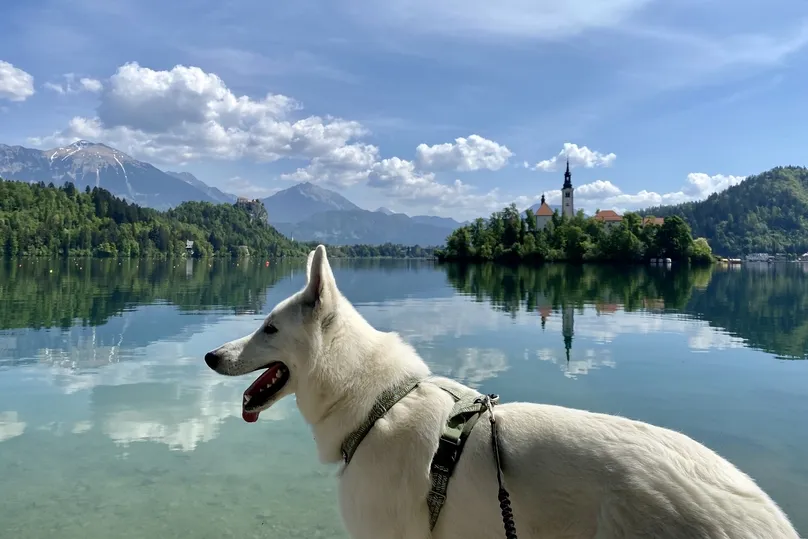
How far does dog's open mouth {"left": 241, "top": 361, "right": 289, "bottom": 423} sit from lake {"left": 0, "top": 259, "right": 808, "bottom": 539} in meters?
4.37

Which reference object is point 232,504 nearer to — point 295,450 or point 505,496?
point 295,450

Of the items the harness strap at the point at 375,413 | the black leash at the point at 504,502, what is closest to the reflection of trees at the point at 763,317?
the harness strap at the point at 375,413

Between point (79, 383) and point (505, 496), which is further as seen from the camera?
point (79, 383)

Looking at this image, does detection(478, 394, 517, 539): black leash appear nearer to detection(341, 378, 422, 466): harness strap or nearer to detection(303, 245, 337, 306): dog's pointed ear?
detection(341, 378, 422, 466): harness strap

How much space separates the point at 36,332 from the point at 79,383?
1159 centimetres

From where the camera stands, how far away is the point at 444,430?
347 cm

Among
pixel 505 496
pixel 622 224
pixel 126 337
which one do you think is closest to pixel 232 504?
pixel 505 496

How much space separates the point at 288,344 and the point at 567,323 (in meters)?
27.1

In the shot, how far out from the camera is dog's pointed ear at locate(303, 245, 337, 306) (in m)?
3.97

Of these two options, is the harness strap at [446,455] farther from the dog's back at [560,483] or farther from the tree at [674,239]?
the tree at [674,239]

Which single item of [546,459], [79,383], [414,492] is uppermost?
[546,459]

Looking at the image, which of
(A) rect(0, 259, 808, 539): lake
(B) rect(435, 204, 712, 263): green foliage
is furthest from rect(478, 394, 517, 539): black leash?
(B) rect(435, 204, 712, 263): green foliage

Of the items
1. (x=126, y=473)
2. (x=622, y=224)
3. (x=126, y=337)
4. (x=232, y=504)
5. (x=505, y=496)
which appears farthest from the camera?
(x=622, y=224)

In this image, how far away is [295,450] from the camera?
35.6ft
